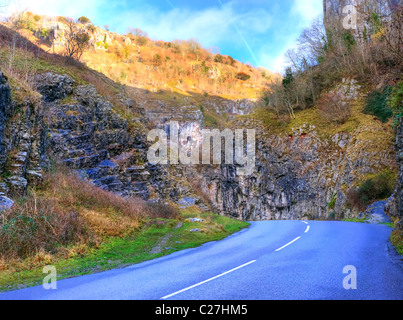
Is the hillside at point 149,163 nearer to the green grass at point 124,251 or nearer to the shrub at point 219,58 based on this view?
the green grass at point 124,251

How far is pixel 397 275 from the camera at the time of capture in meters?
6.61

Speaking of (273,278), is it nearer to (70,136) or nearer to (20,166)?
(20,166)

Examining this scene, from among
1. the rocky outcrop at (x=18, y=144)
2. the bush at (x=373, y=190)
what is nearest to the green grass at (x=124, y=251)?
the rocky outcrop at (x=18, y=144)

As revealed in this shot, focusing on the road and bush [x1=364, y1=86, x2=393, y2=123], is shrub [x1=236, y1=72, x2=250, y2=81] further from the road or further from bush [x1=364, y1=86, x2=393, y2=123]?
the road

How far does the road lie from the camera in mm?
5594

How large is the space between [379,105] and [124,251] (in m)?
36.6

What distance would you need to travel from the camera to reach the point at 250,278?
22.0ft

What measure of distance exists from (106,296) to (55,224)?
6.06 metres

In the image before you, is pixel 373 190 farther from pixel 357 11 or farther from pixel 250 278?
pixel 357 11

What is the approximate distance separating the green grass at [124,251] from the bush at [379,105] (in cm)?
2716

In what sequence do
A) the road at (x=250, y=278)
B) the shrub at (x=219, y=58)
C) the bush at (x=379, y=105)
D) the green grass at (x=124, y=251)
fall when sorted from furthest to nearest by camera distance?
the shrub at (x=219, y=58) < the bush at (x=379, y=105) < the green grass at (x=124, y=251) < the road at (x=250, y=278)

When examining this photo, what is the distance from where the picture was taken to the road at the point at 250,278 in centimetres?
559

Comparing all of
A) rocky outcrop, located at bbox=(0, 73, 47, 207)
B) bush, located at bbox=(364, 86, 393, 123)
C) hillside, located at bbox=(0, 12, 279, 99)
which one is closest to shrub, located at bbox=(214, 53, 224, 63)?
hillside, located at bbox=(0, 12, 279, 99)
